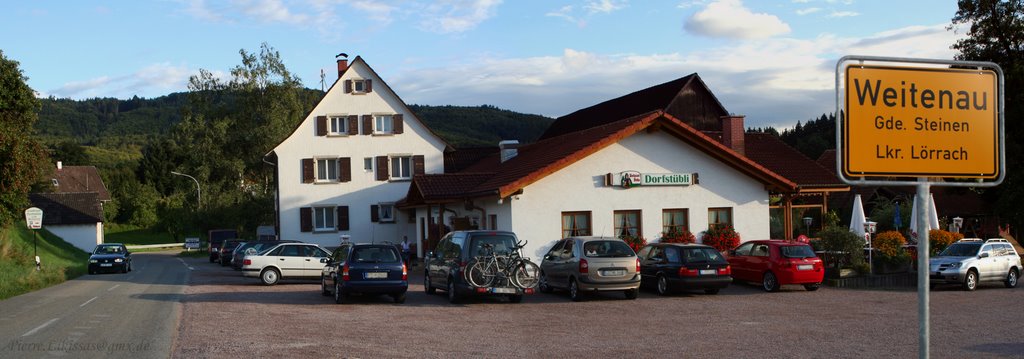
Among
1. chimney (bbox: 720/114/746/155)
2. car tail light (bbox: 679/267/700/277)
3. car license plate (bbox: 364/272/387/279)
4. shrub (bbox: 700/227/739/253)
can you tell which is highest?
chimney (bbox: 720/114/746/155)

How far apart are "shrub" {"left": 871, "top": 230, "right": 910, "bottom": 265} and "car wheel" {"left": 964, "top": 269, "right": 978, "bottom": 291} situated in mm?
2357

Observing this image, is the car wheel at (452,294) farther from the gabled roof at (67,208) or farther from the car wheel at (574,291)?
the gabled roof at (67,208)

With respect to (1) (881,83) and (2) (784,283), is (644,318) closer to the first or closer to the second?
(2) (784,283)

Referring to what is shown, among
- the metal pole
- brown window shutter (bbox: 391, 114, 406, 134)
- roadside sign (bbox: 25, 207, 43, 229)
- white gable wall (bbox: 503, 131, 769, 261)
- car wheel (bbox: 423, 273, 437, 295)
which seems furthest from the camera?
brown window shutter (bbox: 391, 114, 406, 134)

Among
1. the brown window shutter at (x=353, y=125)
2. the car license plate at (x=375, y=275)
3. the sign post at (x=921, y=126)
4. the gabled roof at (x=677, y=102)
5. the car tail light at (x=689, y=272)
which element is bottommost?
the car tail light at (x=689, y=272)

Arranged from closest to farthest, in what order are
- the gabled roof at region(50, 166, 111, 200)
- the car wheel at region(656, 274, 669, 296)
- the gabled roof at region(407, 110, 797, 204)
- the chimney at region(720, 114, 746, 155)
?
the car wheel at region(656, 274, 669, 296) → the gabled roof at region(407, 110, 797, 204) → the chimney at region(720, 114, 746, 155) → the gabled roof at region(50, 166, 111, 200)

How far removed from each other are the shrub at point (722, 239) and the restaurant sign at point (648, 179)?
6.23 ft

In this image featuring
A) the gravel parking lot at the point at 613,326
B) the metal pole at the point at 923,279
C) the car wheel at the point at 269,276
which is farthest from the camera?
the car wheel at the point at 269,276

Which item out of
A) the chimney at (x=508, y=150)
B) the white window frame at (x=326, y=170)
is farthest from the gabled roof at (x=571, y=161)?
the white window frame at (x=326, y=170)

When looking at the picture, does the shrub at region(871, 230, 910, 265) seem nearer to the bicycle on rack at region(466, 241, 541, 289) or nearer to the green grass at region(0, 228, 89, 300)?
the bicycle on rack at region(466, 241, 541, 289)

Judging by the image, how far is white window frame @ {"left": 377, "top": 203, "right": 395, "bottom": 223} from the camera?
51156 mm

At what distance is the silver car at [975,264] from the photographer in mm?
25281

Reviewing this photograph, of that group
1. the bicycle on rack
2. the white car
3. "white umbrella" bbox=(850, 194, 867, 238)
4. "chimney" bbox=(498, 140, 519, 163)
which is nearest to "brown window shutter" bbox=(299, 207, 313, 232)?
"chimney" bbox=(498, 140, 519, 163)

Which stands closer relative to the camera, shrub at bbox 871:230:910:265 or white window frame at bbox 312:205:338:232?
shrub at bbox 871:230:910:265
